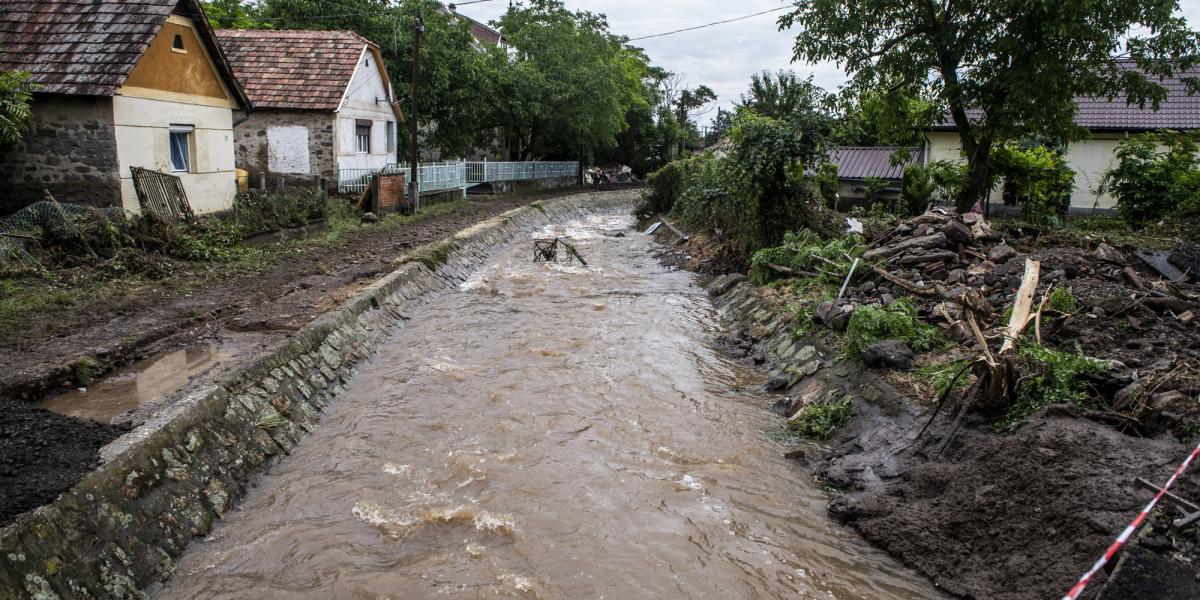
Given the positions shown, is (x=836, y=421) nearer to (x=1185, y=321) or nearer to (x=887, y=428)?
(x=887, y=428)

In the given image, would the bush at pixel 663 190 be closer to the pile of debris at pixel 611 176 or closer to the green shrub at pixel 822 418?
the pile of debris at pixel 611 176

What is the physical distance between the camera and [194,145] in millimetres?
16625

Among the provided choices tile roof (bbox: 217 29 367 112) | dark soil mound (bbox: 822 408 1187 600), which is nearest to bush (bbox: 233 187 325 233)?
tile roof (bbox: 217 29 367 112)

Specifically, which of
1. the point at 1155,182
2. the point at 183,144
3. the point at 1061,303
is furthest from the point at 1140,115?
the point at 183,144

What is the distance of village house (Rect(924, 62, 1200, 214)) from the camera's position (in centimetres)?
2214

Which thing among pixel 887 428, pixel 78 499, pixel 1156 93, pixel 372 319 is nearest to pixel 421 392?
pixel 372 319

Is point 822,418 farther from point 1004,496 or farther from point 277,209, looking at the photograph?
point 277,209

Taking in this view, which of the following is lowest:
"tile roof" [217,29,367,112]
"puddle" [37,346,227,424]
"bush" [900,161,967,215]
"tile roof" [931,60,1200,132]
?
"puddle" [37,346,227,424]

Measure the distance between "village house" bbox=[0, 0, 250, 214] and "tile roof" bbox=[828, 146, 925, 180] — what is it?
1807 cm

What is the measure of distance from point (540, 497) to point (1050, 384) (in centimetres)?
440

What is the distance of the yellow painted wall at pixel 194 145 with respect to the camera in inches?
568

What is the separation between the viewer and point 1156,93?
42.5 feet

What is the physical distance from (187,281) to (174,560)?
282 inches

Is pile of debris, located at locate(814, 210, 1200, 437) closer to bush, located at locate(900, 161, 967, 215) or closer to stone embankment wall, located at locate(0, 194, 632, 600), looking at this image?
bush, located at locate(900, 161, 967, 215)
